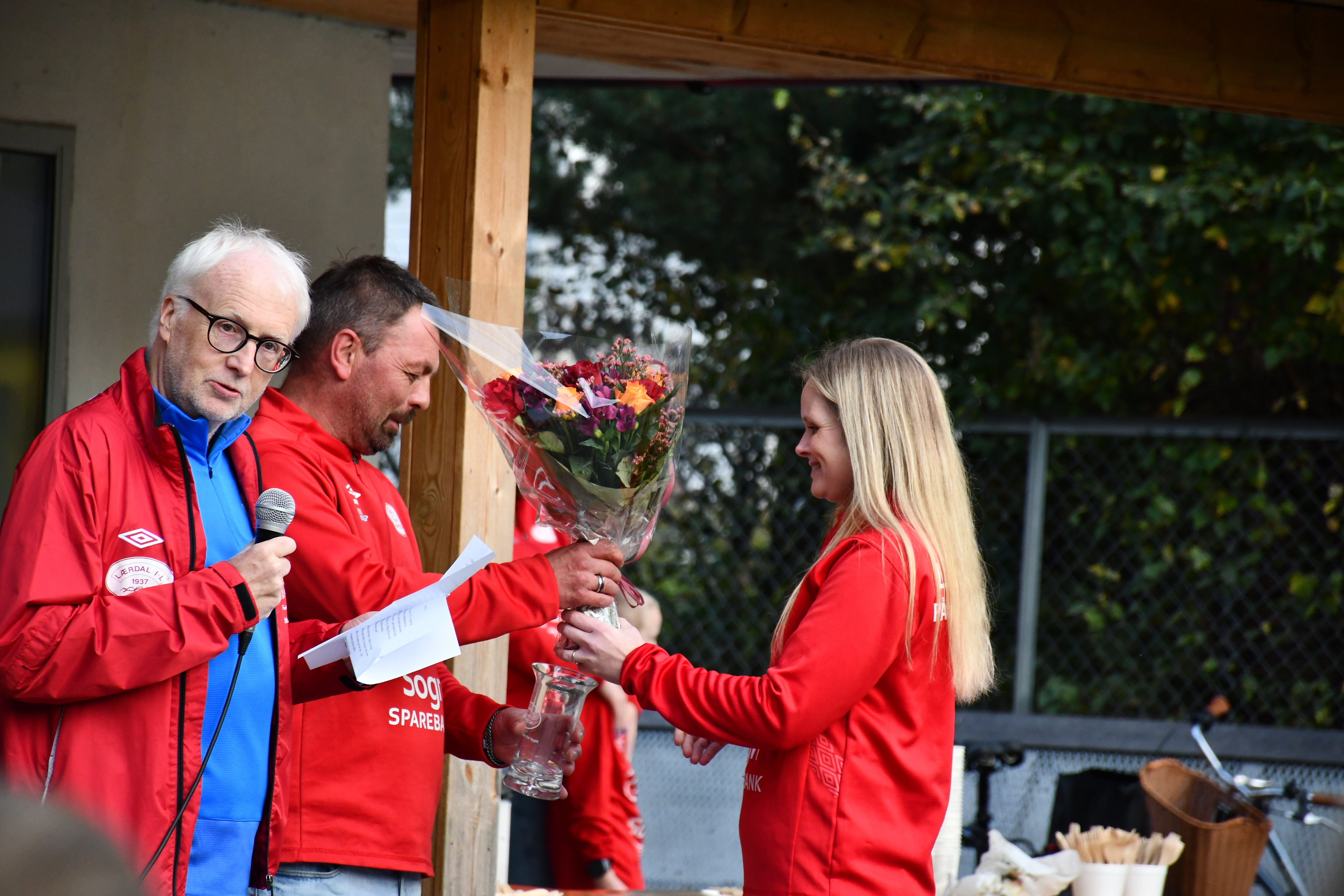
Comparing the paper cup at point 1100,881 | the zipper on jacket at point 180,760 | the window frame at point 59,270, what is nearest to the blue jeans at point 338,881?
the zipper on jacket at point 180,760

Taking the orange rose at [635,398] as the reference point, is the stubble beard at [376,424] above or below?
below

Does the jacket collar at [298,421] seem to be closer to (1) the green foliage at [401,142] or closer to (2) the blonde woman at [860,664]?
(2) the blonde woman at [860,664]

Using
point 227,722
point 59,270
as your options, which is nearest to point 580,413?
point 227,722

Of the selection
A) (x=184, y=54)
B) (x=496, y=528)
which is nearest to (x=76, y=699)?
(x=496, y=528)

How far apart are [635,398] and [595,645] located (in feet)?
1.59

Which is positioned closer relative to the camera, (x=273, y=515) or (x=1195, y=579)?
(x=273, y=515)

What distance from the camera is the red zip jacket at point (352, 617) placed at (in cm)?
246

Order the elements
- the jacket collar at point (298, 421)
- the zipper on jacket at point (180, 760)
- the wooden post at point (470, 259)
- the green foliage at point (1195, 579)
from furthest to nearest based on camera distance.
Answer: the green foliage at point (1195, 579) → the wooden post at point (470, 259) → the jacket collar at point (298, 421) → the zipper on jacket at point (180, 760)

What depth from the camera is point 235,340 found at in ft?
7.58

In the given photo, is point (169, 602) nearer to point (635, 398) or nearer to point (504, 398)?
point (504, 398)

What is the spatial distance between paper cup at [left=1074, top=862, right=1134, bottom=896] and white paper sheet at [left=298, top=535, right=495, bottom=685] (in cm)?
268

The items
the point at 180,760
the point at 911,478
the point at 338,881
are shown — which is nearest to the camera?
the point at 180,760

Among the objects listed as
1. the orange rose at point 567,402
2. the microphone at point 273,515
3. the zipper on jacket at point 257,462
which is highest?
the orange rose at point 567,402

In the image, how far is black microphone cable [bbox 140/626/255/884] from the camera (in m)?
2.09
